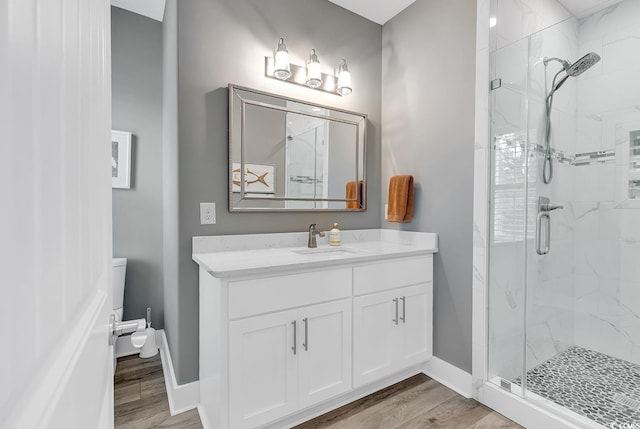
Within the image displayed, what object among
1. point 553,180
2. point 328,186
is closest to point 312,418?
point 328,186

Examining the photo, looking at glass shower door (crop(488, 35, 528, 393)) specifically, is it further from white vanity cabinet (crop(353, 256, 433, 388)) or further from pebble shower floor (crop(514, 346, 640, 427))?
white vanity cabinet (crop(353, 256, 433, 388))

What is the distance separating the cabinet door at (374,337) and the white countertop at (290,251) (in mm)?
259

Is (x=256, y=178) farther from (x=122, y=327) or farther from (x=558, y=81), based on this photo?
(x=558, y=81)

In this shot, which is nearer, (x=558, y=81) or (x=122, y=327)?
(x=122, y=327)

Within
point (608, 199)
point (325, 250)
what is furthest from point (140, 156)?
point (608, 199)

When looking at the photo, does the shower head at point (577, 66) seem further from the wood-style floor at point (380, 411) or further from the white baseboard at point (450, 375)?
the wood-style floor at point (380, 411)

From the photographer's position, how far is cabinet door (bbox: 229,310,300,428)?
1.42m

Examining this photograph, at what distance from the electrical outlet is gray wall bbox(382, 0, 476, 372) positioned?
1.41 m

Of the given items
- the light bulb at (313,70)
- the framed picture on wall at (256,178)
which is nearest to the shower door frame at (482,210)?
the light bulb at (313,70)

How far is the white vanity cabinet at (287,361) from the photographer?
1436 millimetres

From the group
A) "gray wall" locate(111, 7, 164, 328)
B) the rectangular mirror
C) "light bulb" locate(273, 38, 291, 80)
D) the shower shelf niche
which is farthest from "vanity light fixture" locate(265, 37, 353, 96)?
the shower shelf niche

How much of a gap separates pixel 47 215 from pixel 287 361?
1.48 metres

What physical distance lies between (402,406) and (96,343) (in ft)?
6.03

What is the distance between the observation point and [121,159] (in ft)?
7.84
